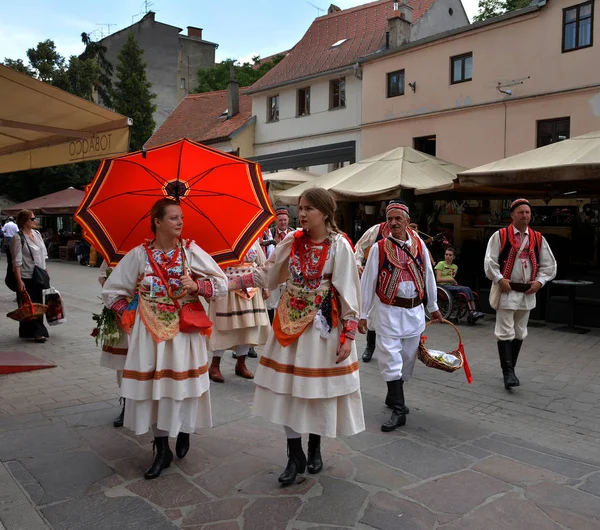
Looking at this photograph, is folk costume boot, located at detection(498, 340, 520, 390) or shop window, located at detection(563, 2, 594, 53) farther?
A: shop window, located at detection(563, 2, 594, 53)

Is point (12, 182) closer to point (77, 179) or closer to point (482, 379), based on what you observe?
point (77, 179)

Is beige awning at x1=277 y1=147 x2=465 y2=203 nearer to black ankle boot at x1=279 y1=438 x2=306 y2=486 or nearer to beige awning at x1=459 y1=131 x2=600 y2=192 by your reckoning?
beige awning at x1=459 y1=131 x2=600 y2=192

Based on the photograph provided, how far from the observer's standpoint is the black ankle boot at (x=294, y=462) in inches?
147

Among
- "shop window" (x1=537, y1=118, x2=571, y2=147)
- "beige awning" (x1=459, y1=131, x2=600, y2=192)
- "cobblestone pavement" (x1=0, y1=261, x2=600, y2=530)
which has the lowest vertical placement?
"cobblestone pavement" (x1=0, y1=261, x2=600, y2=530)

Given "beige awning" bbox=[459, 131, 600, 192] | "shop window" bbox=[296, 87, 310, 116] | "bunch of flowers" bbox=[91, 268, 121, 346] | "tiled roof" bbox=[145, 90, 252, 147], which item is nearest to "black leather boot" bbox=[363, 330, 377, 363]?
"bunch of flowers" bbox=[91, 268, 121, 346]

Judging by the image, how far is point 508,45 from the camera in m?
17.1

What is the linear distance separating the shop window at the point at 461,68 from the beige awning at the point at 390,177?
681 centimetres

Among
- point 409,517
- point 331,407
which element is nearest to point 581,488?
point 409,517

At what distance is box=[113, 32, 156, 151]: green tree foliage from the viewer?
34.7m

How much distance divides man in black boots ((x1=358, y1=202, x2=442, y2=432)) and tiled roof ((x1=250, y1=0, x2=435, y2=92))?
734 inches

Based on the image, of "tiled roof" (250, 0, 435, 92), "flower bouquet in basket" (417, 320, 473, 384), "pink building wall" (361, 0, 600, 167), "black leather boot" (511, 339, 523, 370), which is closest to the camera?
"flower bouquet in basket" (417, 320, 473, 384)

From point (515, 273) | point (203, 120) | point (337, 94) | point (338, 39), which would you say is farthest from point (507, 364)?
point (203, 120)

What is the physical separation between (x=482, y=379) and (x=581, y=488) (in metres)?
2.88

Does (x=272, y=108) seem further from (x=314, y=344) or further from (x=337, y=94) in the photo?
(x=314, y=344)
